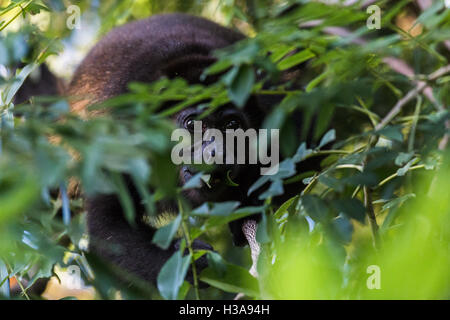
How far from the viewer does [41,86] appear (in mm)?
3891

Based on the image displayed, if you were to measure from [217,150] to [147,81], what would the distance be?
89cm

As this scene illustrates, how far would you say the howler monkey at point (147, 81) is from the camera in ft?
8.61

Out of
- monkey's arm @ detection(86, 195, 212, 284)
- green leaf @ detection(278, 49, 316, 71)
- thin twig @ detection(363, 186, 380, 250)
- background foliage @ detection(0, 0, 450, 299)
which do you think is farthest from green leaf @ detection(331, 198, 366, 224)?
monkey's arm @ detection(86, 195, 212, 284)

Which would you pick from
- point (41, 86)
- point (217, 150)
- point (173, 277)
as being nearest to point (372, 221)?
point (173, 277)

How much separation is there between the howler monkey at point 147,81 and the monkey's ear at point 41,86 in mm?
695

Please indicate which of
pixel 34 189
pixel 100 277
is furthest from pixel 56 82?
pixel 34 189

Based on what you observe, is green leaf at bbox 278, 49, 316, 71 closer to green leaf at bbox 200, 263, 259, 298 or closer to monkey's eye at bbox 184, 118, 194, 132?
green leaf at bbox 200, 263, 259, 298

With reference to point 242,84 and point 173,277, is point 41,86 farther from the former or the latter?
point 242,84

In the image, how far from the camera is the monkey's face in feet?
7.14

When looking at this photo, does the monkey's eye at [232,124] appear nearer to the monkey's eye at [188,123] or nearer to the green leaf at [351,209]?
the monkey's eye at [188,123]

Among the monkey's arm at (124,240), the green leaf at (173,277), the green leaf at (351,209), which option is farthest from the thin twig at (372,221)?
the monkey's arm at (124,240)

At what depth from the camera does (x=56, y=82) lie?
405 cm
